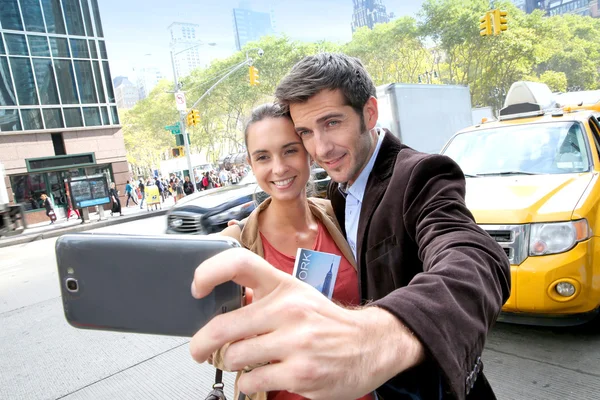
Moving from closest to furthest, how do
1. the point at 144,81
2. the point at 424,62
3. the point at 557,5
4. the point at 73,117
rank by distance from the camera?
1. the point at 73,117
2. the point at 424,62
3. the point at 557,5
4. the point at 144,81

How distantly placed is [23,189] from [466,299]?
78.4 ft

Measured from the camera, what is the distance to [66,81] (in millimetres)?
21547

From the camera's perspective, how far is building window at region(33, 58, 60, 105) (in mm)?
20672

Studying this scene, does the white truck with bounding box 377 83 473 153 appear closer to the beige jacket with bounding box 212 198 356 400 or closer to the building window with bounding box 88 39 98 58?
the beige jacket with bounding box 212 198 356 400

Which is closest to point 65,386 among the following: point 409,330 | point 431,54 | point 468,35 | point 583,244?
point 409,330

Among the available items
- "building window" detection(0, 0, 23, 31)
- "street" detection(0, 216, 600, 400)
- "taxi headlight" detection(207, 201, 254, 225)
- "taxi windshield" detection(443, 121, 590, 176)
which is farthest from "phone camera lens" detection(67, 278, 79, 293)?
"building window" detection(0, 0, 23, 31)

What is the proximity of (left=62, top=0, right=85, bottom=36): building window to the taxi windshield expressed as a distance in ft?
79.9

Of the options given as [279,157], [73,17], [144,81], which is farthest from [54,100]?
[144,81]

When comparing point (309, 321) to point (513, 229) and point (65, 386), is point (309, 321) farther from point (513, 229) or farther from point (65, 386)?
point (65, 386)

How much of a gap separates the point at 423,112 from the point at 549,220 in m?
10.1

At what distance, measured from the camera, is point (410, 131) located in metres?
12.0

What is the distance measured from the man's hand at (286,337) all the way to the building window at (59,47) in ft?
84.3

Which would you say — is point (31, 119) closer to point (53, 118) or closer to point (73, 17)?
point (53, 118)

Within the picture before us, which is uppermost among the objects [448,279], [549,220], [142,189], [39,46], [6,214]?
[39,46]
